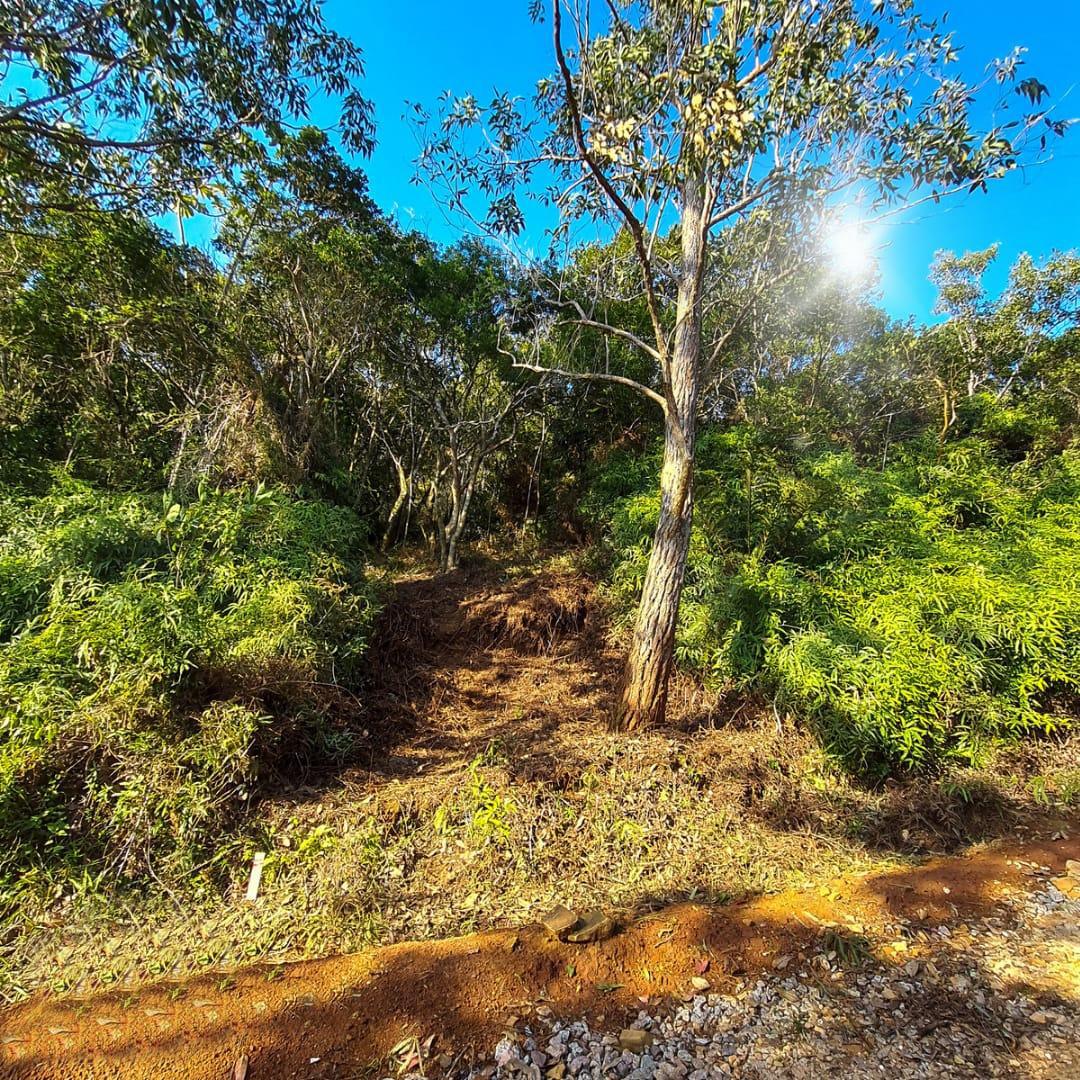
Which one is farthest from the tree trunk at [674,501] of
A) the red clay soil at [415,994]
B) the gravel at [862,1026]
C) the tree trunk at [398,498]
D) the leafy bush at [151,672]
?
the tree trunk at [398,498]

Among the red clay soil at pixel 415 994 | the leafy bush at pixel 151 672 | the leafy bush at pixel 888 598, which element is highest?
the leafy bush at pixel 888 598

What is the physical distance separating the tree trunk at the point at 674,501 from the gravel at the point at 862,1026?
5.54 feet

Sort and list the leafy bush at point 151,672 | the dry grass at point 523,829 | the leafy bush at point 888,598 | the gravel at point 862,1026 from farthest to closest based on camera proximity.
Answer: the leafy bush at point 888,598
the leafy bush at point 151,672
the dry grass at point 523,829
the gravel at point 862,1026

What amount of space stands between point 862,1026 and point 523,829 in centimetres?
154

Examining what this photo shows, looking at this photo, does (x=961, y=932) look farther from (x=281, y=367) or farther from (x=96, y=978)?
(x=281, y=367)

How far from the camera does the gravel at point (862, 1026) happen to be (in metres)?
1.52

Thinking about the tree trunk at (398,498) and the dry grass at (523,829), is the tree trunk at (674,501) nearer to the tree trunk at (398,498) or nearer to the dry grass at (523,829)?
the dry grass at (523,829)

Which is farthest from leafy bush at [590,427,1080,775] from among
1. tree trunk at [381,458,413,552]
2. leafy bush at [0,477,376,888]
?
tree trunk at [381,458,413,552]

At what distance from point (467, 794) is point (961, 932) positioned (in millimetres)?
2360

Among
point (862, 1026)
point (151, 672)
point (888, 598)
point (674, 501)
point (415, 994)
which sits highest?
point (674, 501)

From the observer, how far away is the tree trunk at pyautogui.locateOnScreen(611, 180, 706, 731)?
329 cm

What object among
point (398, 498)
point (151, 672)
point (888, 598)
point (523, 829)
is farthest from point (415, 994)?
point (398, 498)

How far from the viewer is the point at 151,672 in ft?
8.42

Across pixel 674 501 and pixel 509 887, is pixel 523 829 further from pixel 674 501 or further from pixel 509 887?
pixel 674 501
